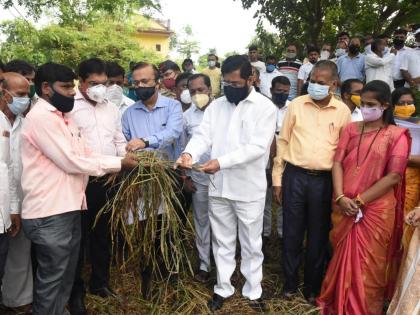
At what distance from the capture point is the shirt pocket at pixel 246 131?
3.12 m

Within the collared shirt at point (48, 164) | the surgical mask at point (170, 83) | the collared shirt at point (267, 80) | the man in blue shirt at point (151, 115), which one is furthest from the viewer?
the collared shirt at point (267, 80)

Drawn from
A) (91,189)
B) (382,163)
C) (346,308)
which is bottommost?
(346,308)

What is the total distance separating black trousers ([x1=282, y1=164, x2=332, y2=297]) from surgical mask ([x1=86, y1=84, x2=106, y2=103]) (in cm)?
168

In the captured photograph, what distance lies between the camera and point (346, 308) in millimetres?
3010

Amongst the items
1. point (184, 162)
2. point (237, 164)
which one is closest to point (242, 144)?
point (237, 164)

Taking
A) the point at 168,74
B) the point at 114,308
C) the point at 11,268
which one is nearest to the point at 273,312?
the point at 114,308

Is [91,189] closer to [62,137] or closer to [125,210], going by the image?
[125,210]

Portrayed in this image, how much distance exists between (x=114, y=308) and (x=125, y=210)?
940mm

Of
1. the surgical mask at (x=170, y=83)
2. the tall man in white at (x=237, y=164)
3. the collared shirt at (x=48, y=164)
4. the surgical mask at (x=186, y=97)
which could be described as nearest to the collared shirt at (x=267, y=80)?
the surgical mask at (x=170, y=83)

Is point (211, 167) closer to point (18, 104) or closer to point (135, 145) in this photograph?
point (135, 145)

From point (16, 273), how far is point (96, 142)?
123 cm

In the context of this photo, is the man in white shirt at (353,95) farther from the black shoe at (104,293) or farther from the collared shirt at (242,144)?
the black shoe at (104,293)

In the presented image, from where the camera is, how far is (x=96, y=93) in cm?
312

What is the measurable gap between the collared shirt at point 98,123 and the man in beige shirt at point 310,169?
4.72 ft
